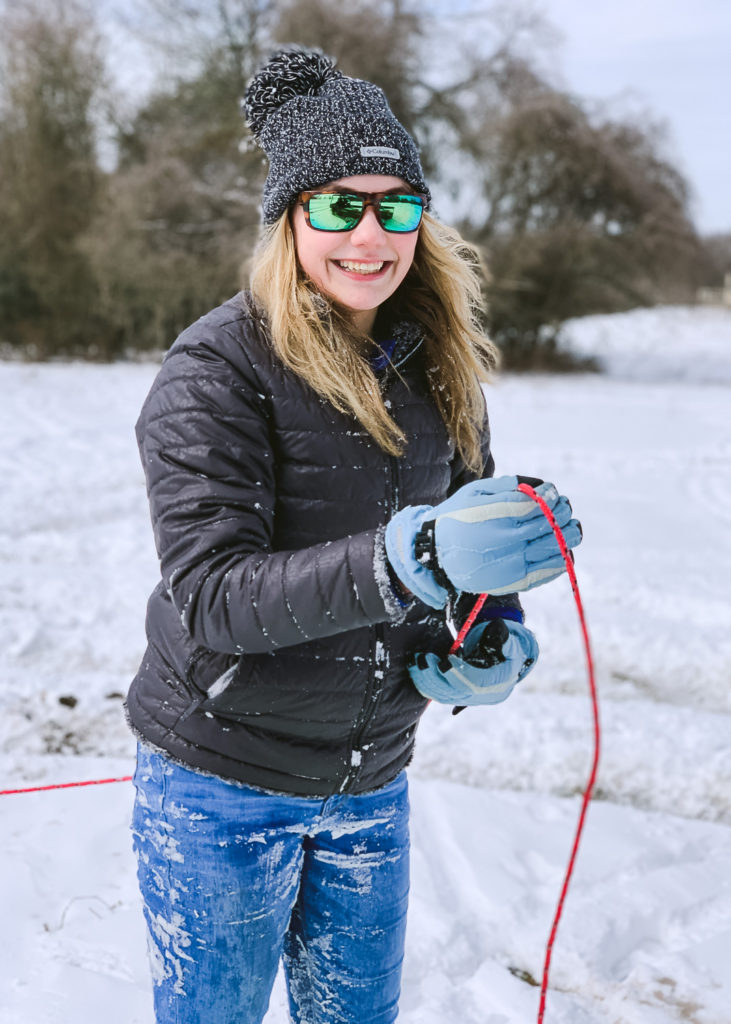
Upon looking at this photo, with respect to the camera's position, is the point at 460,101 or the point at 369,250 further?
the point at 460,101

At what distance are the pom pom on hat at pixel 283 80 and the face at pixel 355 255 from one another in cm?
24

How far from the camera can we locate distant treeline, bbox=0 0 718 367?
15000 millimetres

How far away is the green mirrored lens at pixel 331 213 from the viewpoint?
55.2 inches

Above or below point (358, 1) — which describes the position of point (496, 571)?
below

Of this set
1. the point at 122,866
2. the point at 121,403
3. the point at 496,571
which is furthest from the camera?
the point at 121,403

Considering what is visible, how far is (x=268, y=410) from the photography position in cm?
130

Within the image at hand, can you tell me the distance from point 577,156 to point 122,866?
15.4 meters

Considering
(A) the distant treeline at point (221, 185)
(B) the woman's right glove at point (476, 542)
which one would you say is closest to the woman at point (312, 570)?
(B) the woman's right glove at point (476, 542)

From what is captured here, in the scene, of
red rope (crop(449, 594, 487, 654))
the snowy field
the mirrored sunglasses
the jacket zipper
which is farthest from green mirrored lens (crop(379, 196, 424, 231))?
the snowy field

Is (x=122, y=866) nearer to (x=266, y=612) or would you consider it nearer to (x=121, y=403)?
(x=266, y=612)

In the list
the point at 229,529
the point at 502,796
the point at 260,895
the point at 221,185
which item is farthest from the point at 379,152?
the point at 221,185

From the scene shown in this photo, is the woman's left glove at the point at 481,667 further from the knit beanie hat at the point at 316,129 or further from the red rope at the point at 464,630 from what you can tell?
the knit beanie hat at the point at 316,129

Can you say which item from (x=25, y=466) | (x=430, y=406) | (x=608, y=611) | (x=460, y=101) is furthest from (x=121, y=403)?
(x=430, y=406)

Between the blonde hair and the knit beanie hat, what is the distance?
0.08 m
